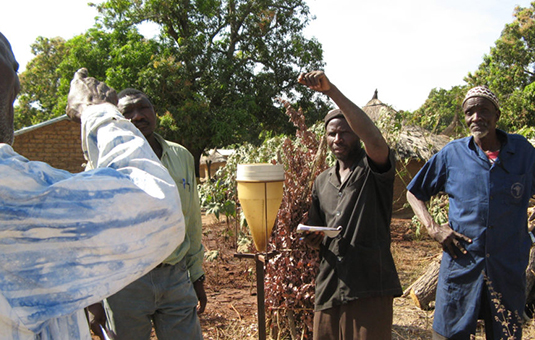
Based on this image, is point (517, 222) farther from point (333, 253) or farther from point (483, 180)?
point (333, 253)

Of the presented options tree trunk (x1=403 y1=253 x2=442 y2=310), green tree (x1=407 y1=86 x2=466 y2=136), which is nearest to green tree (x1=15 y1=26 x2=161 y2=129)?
green tree (x1=407 y1=86 x2=466 y2=136)

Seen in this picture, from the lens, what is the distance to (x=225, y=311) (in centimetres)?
445

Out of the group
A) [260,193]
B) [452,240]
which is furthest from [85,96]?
[452,240]

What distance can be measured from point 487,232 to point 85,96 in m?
2.32

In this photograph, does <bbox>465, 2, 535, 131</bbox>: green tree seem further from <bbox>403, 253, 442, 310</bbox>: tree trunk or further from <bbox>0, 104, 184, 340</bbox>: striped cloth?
<bbox>0, 104, 184, 340</bbox>: striped cloth

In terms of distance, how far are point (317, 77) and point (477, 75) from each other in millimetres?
23365

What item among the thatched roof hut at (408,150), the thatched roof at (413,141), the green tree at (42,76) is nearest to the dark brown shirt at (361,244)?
the thatched roof hut at (408,150)

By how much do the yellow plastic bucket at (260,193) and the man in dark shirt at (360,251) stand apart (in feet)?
1.18

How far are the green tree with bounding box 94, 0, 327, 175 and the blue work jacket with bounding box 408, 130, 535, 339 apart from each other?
1268cm

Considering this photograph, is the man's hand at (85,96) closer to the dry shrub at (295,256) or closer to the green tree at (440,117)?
the dry shrub at (295,256)

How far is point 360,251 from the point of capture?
224 centimetres

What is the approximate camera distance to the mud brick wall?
39.9ft

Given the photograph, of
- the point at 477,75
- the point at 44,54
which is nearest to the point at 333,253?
the point at 477,75

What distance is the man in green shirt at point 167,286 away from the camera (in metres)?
2.21
